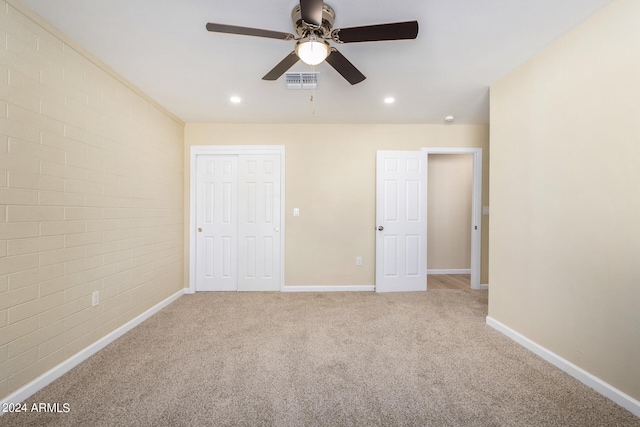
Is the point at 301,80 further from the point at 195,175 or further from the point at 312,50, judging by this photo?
the point at 195,175

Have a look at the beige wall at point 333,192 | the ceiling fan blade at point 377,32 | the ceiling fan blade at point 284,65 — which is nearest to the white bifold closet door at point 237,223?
the beige wall at point 333,192

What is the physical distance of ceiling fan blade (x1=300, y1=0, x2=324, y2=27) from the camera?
1.27m

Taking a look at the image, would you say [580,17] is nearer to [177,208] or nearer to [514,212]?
[514,212]

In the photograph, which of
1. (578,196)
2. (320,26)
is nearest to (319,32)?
(320,26)

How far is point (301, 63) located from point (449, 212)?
12.9 ft

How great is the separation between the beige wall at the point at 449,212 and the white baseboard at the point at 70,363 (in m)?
4.61

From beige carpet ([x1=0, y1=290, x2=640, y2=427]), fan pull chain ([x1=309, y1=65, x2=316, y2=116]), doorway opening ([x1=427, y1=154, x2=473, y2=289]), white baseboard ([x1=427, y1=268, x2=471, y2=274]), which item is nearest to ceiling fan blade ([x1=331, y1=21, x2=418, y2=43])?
fan pull chain ([x1=309, y1=65, x2=316, y2=116])

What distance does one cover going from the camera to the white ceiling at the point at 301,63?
5.11 feet

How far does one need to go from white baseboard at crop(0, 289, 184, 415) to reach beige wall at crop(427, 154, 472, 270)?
15.1ft

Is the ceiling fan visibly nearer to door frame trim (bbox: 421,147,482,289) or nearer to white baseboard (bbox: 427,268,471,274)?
door frame trim (bbox: 421,147,482,289)

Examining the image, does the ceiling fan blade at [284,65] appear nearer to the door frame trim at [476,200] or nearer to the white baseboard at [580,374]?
the door frame trim at [476,200]

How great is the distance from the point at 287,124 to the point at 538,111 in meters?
2.83

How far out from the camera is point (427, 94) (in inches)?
107

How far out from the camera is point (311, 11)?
1313 millimetres
